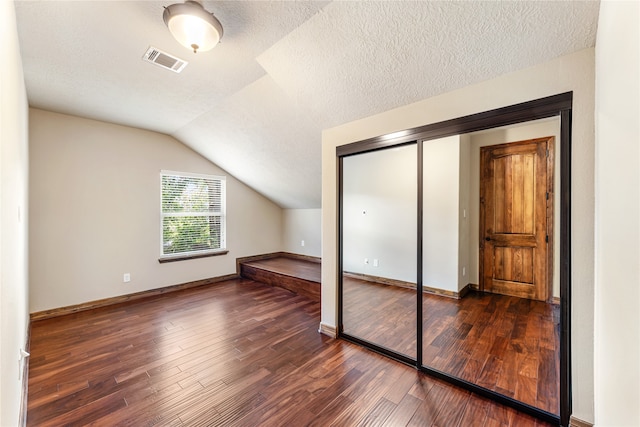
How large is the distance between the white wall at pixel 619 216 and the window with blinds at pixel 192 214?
491 centimetres

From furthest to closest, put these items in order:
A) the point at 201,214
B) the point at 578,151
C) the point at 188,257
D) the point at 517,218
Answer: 1. the point at 201,214
2. the point at 188,257
3. the point at 517,218
4. the point at 578,151

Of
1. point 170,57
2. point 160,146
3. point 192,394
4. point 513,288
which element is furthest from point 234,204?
point 513,288

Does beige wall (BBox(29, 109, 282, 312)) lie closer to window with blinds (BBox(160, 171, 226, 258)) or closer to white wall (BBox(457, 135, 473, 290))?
A: window with blinds (BBox(160, 171, 226, 258))

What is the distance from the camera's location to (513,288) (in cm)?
354

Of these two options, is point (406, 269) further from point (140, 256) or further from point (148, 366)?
point (140, 256)

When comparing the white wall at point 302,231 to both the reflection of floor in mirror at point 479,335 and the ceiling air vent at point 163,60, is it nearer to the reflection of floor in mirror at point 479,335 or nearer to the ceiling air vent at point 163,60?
the reflection of floor in mirror at point 479,335

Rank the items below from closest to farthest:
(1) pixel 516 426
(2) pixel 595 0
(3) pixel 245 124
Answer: (2) pixel 595 0, (1) pixel 516 426, (3) pixel 245 124

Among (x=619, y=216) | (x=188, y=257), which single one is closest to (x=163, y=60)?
(x=619, y=216)

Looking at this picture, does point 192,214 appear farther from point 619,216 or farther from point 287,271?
point 619,216

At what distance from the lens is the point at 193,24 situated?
1675mm

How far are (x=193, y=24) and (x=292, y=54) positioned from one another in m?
0.74

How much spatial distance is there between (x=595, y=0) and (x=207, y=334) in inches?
149

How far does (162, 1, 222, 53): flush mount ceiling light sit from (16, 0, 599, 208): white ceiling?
9 centimetres

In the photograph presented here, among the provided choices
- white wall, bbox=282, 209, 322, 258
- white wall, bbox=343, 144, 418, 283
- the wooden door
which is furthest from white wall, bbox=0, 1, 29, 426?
A: the wooden door
